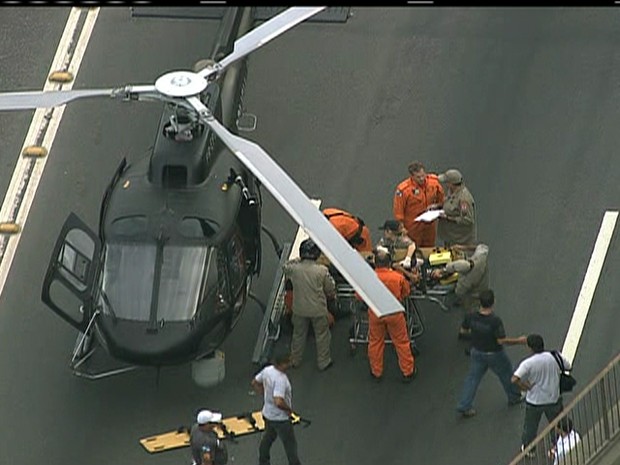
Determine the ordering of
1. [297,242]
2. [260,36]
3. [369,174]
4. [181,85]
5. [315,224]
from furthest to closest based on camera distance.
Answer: [369,174] < [297,242] < [260,36] < [181,85] < [315,224]

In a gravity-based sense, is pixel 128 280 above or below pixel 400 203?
below

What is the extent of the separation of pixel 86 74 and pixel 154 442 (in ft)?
24.9

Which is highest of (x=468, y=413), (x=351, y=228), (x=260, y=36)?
(x=260, y=36)

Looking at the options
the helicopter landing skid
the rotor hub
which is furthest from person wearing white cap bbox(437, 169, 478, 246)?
the helicopter landing skid

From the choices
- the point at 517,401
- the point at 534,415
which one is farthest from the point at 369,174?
the point at 534,415

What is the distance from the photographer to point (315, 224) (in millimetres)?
16859

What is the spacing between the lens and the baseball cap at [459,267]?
20.6 metres

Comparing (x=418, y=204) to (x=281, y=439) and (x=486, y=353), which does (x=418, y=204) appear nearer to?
(x=486, y=353)

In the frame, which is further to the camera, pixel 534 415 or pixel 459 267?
pixel 459 267

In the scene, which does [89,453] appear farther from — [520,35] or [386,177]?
[520,35]

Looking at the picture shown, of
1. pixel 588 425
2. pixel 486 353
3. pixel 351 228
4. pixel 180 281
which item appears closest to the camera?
pixel 588 425

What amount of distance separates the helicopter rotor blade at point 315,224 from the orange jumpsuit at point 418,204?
3.77 meters

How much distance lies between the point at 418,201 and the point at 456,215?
0.63 meters

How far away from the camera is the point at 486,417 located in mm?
20484
